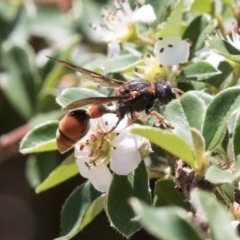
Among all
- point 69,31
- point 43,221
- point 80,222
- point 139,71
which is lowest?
point 43,221

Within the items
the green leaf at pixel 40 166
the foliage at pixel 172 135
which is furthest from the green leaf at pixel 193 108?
the green leaf at pixel 40 166

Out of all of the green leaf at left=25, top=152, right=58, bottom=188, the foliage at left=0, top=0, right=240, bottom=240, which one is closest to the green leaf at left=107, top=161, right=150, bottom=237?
the foliage at left=0, top=0, right=240, bottom=240

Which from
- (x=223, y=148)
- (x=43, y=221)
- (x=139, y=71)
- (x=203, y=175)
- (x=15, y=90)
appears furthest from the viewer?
(x=43, y=221)

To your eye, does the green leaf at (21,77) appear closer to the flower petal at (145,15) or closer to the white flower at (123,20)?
the white flower at (123,20)

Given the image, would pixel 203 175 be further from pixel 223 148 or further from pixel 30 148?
pixel 30 148

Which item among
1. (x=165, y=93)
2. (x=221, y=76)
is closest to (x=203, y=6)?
(x=221, y=76)

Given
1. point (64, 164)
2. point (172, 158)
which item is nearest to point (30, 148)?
point (64, 164)

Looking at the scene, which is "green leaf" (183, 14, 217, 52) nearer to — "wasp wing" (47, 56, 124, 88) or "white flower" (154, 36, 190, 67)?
"white flower" (154, 36, 190, 67)

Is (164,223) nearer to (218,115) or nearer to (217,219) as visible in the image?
(217,219)
